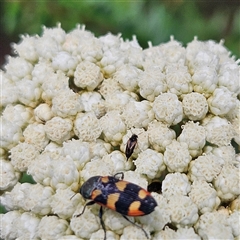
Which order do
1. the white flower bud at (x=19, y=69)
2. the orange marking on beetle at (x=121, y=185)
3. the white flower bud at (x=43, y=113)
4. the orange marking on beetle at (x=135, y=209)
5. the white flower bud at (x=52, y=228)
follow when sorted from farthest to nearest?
the white flower bud at (x=19, y=69) < the white flower bud at (x=43, y=113) < the white flower bud at (x=52, y=228) < the orange marking on beetle at (x=121, y=185) < the orange marking on beetle at (x=135, y=209)

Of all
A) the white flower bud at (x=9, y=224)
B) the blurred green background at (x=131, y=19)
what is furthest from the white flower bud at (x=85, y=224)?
the blurred green background at (x=131, y=19)

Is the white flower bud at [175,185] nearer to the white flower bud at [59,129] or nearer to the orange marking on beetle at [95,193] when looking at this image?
the orange marking on beetle at [95,193]

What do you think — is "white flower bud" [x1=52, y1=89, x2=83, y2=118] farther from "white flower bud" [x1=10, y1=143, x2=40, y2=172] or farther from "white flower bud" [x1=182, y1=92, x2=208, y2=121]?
"white flower bud" [x1=182, y1=92, x2=208, y2=121]

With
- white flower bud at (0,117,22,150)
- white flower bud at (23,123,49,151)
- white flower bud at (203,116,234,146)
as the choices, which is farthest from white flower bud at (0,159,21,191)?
white flower bud at (203,116,234,146)

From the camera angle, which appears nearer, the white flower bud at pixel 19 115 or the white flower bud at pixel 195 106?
the white flower bud at pixel 195 106

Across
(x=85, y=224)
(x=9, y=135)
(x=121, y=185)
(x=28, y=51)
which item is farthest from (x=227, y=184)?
(x=28, y=51)

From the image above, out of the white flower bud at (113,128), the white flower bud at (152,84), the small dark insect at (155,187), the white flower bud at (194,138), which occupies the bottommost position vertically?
the small dark insect at (155,187)

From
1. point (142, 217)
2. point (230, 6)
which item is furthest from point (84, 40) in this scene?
point (230, 6)
